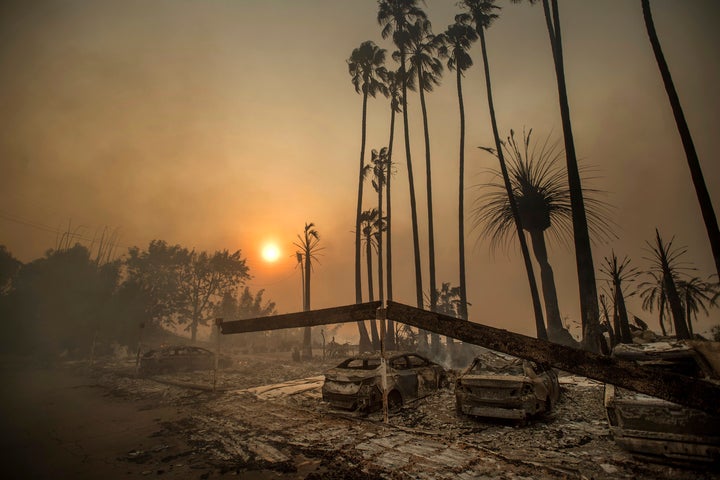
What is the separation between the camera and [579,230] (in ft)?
48.7

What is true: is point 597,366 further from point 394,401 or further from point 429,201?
point 429,201

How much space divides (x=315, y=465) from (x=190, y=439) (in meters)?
3.34

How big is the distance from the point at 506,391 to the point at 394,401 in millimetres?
2924

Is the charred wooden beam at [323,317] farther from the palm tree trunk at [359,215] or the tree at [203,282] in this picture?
the tree at [203,282]

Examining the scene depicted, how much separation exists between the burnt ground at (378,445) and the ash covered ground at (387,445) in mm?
18

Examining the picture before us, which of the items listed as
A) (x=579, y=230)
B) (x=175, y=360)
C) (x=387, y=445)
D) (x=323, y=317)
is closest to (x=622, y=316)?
(x=579, y=230)

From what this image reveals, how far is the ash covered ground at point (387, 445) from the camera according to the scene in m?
4.69

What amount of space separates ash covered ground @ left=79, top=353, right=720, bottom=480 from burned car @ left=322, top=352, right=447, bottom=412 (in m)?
0.34

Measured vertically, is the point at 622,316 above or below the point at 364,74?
below

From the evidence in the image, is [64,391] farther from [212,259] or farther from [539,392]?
[212,259]

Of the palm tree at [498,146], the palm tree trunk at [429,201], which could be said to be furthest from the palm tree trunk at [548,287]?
the palm tree trunk at [429,201]

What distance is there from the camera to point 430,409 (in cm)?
834

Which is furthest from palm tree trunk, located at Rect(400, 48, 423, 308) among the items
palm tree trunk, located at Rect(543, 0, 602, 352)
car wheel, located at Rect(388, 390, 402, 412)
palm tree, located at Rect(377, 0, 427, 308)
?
car wheel, located at Rect(388, 390, 402, 412)

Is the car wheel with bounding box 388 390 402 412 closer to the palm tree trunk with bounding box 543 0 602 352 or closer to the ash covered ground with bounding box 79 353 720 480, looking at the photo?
the ash covered ground with bounding box 79 353 720 480
